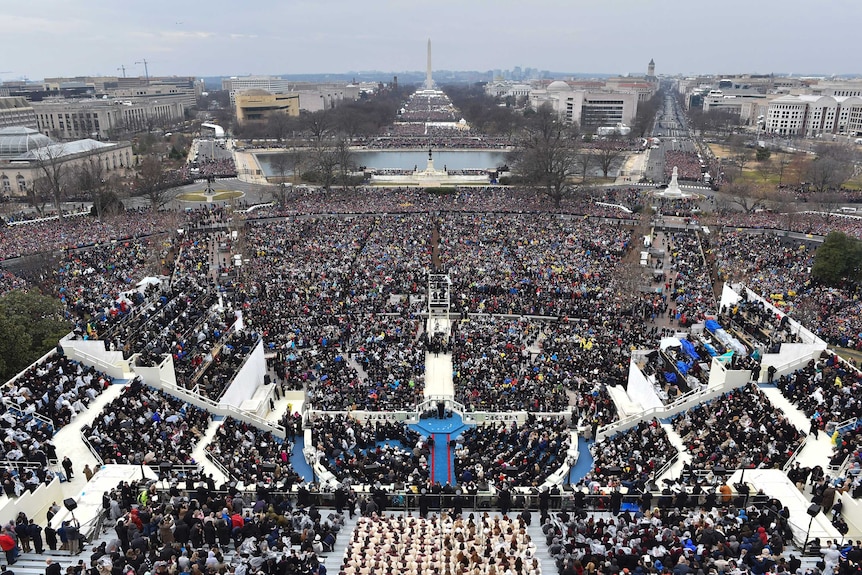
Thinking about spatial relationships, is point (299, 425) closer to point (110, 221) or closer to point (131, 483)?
point (131, 483)

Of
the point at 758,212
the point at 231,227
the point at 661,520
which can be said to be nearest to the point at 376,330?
the point at 661,520

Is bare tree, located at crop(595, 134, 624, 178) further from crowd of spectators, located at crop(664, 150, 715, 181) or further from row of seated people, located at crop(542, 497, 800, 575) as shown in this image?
row of seated people, located at crop(542, 497, 800, 575)

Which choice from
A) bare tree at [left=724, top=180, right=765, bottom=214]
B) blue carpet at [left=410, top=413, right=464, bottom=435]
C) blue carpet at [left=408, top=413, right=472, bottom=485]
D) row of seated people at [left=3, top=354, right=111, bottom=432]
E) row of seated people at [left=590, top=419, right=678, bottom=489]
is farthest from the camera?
bare tree at [left=724, top=180, right=765, bottom=214]

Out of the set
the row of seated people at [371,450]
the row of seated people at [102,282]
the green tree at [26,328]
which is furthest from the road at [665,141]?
the green tree at [26,328]

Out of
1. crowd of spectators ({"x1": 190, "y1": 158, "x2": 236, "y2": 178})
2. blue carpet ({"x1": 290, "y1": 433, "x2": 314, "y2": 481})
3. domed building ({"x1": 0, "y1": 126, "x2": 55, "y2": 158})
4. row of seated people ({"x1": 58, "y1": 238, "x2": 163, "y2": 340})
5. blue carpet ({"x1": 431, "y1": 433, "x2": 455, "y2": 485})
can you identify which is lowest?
blue carpet ({"x1": 431, "y1": 433, "x2": 455, "y2": 485})

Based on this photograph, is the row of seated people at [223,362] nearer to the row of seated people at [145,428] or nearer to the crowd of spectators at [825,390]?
the row of seated people at [145,428]

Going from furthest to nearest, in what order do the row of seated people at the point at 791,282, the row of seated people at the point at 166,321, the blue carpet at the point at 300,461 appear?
1. the row of seated people at the point at 791,282
2. the row of seated people at the point at 166,321
3. the blue carpet at the point at 300,461

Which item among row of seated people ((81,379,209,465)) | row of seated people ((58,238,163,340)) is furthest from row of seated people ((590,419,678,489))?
row of seated people ((58,238,163,340))
